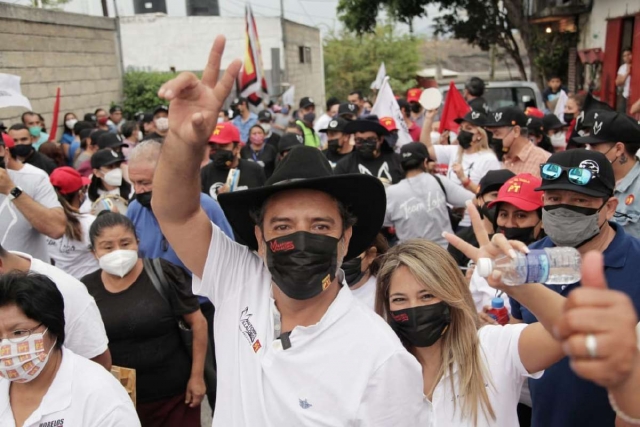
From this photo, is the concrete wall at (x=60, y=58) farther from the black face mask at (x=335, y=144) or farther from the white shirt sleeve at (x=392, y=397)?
the white shirt sleeve at (x=392, y=397)

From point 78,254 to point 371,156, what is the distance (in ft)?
9.83

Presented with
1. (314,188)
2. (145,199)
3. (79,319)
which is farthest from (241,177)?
(314,188)

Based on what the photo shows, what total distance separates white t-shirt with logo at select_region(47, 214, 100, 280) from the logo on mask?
9.80ft

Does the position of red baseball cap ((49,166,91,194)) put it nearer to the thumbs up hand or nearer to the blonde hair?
the blonde hair

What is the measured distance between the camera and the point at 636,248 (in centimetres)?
291

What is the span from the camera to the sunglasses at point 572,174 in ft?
9.87

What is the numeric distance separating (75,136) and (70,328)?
9485 mm

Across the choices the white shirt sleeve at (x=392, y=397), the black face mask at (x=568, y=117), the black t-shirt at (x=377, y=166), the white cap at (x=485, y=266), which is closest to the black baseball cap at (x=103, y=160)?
the black t-shirt at (x=377, y=166)

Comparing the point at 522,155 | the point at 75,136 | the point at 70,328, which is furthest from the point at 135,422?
the point at 75,136

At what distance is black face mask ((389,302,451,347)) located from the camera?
2646 mm

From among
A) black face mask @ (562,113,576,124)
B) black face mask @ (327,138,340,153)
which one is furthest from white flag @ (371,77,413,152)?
black face mask @ (562,113,576,124)

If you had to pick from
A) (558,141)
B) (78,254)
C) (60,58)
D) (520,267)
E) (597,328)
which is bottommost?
(78,254)

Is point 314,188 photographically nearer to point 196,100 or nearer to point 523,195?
point 196,100

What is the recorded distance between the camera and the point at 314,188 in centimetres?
226
